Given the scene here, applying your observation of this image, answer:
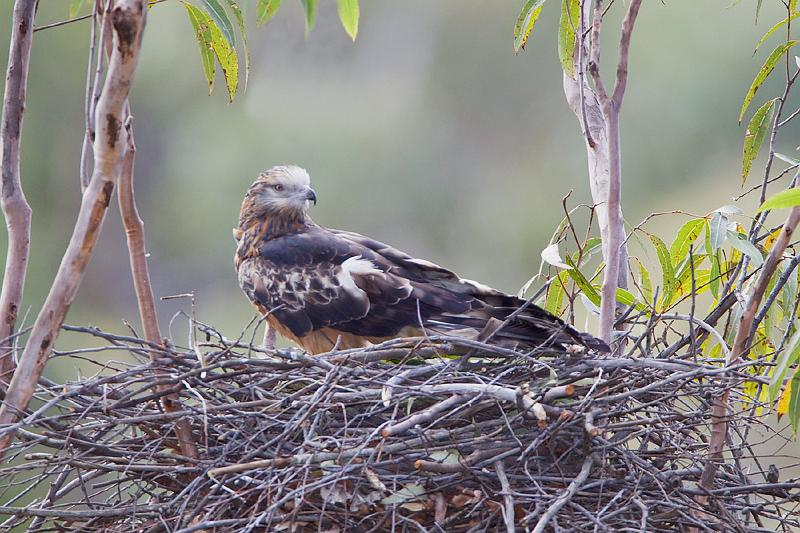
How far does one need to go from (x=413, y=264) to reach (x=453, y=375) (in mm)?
1132

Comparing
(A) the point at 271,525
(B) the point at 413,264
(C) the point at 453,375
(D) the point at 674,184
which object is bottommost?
(A) the point at 271,525

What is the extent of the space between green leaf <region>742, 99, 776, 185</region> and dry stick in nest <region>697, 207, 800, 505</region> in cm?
68

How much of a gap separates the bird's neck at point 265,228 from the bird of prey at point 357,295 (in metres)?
0.02

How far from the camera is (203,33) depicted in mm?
3002

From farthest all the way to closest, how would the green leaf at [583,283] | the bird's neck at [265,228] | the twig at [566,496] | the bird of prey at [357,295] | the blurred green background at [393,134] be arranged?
the blurred green background at [393,134] → the bird's neck at [265,228] → the bird of prey at [357,295] → the green leaf at [583,283] → the twig at [566,496]

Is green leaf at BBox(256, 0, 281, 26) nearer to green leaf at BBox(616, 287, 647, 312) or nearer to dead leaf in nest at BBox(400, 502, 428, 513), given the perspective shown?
dead leaf in nest at BBox(400, 502, 428, 513)

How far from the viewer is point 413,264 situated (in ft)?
12.8

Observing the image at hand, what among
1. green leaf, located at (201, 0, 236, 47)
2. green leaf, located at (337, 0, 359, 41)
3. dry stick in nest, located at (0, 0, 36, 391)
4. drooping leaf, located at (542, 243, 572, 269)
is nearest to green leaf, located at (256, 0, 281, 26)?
green leaf, located at (201, 0, 236, 47)

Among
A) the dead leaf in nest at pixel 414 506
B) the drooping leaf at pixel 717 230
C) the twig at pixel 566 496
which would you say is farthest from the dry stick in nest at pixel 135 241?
the drooping leaf at pixel 717 230

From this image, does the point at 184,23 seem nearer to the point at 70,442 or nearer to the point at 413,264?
the point at 413,264

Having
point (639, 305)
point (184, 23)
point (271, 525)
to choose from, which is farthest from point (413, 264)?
point (184, 23)

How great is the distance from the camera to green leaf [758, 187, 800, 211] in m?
2.08

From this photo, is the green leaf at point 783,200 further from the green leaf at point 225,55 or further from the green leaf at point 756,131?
the green leaf at point 225,55

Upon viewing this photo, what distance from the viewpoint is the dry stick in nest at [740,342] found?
256cm
